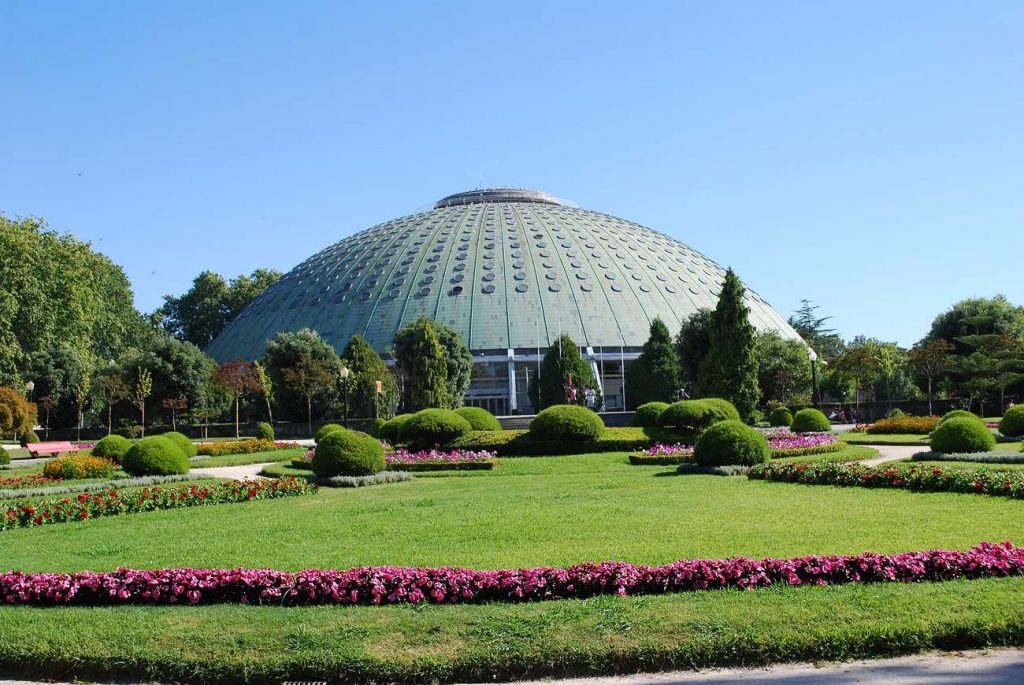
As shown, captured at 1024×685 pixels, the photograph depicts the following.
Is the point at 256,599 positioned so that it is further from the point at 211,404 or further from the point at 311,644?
the point at 211,404

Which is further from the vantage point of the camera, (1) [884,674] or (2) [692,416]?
(2) [692,416]

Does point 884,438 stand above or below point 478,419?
below

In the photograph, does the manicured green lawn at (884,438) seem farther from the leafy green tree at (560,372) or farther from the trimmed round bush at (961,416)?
the leafy green tree at (560,372)

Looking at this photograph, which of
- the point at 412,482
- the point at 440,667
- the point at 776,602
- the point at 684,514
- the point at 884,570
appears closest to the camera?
the point at 440,667

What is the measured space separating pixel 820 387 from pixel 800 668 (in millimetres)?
57247

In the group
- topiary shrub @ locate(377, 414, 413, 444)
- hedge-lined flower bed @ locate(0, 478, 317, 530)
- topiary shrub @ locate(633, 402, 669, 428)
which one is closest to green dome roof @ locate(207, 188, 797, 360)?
topiary shrub @ locate(377, 414, 413, 444)

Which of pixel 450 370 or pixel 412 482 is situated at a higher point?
pixel 450 370

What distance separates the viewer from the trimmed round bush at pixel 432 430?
92.4 feet

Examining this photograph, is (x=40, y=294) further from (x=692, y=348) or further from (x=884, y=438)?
(x=884, y=438)

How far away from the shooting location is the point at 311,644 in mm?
6734

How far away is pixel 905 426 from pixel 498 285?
39.9 meters

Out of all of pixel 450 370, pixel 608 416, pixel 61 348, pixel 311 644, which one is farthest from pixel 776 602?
pixel 61 348

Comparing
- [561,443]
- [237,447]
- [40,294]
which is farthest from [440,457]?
[40,294]

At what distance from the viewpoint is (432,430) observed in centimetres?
2814
